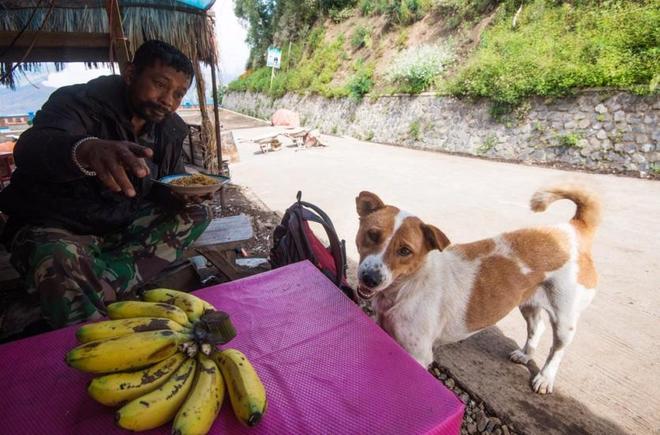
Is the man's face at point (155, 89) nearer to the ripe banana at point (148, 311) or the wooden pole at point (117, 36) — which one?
the ripe banana at point (148, 311)

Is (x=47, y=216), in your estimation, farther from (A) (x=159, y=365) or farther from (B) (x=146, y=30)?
(B) (x=146, y=30)

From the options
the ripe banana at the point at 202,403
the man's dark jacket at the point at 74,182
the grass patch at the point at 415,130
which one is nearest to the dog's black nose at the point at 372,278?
the ripe banana at the point at 202,403

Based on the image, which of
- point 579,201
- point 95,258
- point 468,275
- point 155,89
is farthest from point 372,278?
point 155,89

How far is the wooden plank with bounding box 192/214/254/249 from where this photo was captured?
3164mm

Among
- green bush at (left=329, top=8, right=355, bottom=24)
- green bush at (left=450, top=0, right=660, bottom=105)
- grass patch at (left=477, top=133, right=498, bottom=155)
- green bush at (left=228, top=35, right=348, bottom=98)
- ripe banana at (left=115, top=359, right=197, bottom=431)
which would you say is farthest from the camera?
green bush at (left=329, top=8, right=355, bottom=24)

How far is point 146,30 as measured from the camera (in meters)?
Answer: 4.75

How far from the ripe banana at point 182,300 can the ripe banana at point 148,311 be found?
0.04m

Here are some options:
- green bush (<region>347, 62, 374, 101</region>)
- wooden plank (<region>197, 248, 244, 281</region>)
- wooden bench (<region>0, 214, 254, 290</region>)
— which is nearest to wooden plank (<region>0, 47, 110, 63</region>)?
wooden bench (<region>0, 214, 254, 290</region>)

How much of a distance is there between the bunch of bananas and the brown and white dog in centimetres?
109

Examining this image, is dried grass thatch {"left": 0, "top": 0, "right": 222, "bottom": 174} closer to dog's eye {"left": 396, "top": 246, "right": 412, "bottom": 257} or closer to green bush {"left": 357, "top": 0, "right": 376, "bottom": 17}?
dog's eye {"left": 396, "top": 246, "right": 412, "bottom": 257}

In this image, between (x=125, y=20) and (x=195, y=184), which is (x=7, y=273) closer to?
(x=195, y=184)

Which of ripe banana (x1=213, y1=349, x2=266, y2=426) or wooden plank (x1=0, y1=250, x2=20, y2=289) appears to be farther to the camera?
wooden plank (x1=0, y1=250, x2=20, y2=289)

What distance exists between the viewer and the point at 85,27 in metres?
4.62

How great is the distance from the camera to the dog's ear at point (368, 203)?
7.64 ft
